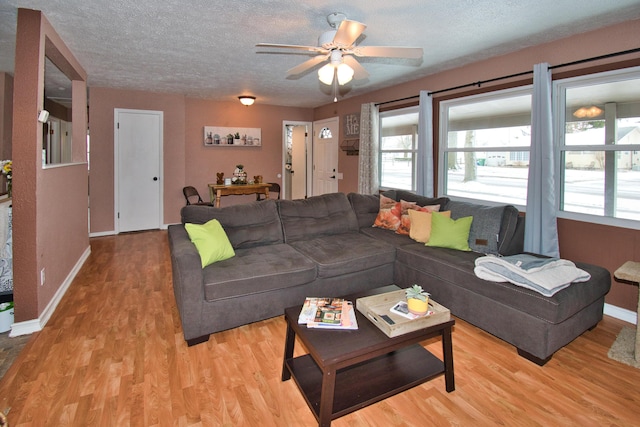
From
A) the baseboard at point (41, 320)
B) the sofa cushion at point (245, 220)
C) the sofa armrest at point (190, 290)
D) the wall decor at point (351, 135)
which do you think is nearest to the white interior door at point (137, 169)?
the baseboard at point (41, 320)

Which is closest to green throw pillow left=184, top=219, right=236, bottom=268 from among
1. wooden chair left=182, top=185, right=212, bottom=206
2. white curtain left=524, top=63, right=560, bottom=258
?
white curtain left=524, top=63, right=560, bottom=258

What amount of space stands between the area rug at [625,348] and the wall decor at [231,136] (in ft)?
20.5

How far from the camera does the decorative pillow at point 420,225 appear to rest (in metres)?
3.57

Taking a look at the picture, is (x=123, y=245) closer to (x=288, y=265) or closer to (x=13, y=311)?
(x=13, y=311)

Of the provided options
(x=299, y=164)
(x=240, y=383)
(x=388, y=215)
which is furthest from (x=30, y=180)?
(x=299, y=164)

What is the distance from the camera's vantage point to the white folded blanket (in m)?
2.33

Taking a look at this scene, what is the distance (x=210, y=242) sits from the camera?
2.83 metres

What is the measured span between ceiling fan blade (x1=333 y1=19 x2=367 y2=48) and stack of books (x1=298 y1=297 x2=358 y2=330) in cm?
172

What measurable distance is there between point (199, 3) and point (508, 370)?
10.9 ft

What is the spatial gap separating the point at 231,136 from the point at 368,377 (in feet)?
19.4

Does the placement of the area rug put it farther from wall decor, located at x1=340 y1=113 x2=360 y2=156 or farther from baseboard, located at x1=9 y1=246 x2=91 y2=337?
wall decor, located at x1=340 y1=113 x2=360 y2=156

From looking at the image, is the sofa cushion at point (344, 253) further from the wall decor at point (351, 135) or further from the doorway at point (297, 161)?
the doorway at point (297, 161)

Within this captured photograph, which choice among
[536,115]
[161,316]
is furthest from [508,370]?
[161,316]

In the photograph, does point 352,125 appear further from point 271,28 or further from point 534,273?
point 534,273
